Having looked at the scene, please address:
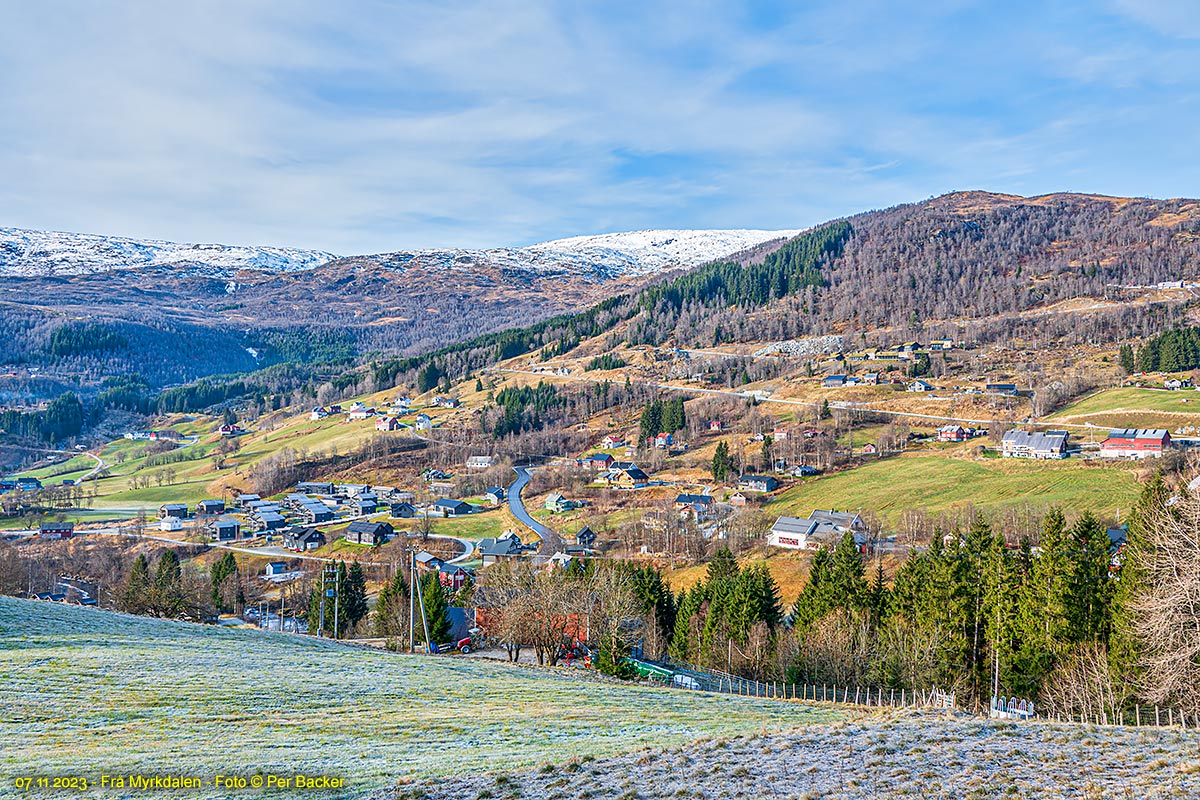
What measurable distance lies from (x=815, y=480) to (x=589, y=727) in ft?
285

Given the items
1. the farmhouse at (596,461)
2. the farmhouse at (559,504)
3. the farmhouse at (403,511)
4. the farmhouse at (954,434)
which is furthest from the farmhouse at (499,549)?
the farmhouse at (954,434)

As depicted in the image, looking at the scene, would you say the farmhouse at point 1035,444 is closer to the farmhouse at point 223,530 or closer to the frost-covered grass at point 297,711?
the frost-covered grass at point 297,711

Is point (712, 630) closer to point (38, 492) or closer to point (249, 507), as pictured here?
point (249, 507)

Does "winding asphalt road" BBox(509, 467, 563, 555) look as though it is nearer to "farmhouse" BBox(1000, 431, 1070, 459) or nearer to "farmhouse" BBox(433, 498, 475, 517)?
"farmhouse" BBox(433, 498, 475, 517)

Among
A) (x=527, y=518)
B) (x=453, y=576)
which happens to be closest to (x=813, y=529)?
(x=453, y=576)

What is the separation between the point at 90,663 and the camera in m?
25.0

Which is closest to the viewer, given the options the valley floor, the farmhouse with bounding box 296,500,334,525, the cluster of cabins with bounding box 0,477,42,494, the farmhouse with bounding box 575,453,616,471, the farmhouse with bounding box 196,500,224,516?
the valley floor

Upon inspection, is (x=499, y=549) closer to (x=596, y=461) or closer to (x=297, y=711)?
(x=596, y=461)

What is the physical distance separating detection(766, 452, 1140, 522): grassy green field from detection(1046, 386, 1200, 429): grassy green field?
21986 mm

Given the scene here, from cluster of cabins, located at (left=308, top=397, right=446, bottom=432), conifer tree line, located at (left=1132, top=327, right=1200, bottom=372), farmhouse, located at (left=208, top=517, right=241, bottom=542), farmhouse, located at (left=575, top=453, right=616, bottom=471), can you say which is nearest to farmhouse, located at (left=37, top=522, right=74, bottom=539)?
farmhouse, located at (left=208, top=517, right=241, bottom=542)

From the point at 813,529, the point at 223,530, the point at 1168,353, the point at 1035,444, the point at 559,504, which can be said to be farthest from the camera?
the point at 1168,353

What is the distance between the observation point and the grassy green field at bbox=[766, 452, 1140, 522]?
75375mm

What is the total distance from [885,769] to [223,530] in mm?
109060

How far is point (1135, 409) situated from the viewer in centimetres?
10600
